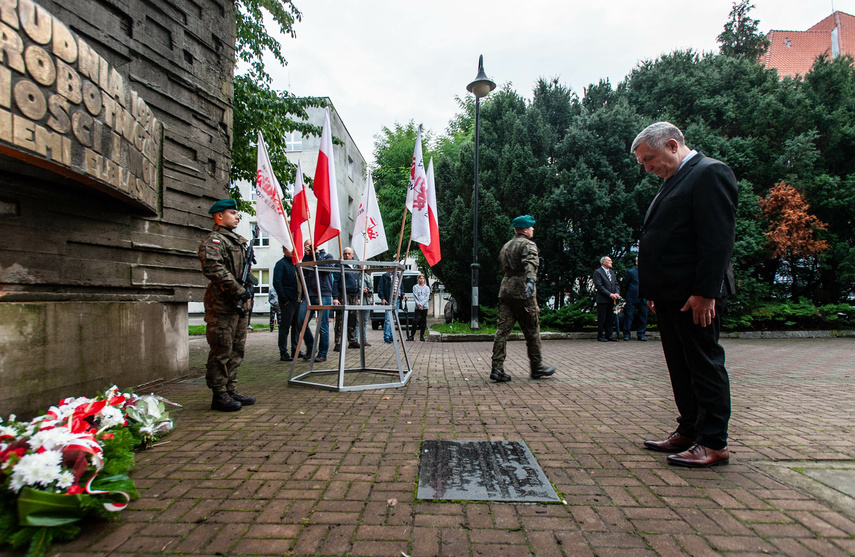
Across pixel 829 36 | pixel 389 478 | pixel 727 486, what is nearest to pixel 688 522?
pixel 727 486

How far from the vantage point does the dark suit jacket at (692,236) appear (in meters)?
2.77

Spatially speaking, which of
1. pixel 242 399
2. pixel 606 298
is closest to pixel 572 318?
pixel 606 298

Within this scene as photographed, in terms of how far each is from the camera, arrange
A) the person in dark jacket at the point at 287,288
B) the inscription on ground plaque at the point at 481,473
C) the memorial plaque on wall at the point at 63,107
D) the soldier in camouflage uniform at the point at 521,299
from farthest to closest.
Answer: the person in dark jacket at the point at 287,288, the soldier in camouflage uniform at the point at 521,299, the memorial plaque on wall at the point at 63,107, the inscription on ground plaque at the point at 481,473

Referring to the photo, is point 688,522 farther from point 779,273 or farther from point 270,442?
point 779,273

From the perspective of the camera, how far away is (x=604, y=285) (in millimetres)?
11242

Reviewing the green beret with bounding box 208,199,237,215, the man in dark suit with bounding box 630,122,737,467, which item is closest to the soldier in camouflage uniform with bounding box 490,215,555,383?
the man in dark suit with bounding box 630,122,737,467

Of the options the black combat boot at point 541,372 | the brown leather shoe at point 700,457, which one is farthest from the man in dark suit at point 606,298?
the brown leather shoe at point 700,457

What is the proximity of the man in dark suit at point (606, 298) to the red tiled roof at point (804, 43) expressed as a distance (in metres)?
25.5

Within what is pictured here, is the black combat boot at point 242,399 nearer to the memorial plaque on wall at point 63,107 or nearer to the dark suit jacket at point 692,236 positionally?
the memorial plaque on wall at point 63,107

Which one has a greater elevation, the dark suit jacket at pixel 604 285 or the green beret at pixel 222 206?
the green beret at pixel 222 206

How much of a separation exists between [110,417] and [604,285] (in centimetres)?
1049

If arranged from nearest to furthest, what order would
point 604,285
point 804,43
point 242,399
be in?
point 242,399 < point 604,285 < point 804,43

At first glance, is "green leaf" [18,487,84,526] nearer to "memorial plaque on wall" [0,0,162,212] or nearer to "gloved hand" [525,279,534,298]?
"memorial plaque on wall" [0,0,162,212]

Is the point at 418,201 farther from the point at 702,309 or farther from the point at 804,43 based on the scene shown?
the point at 804,43
